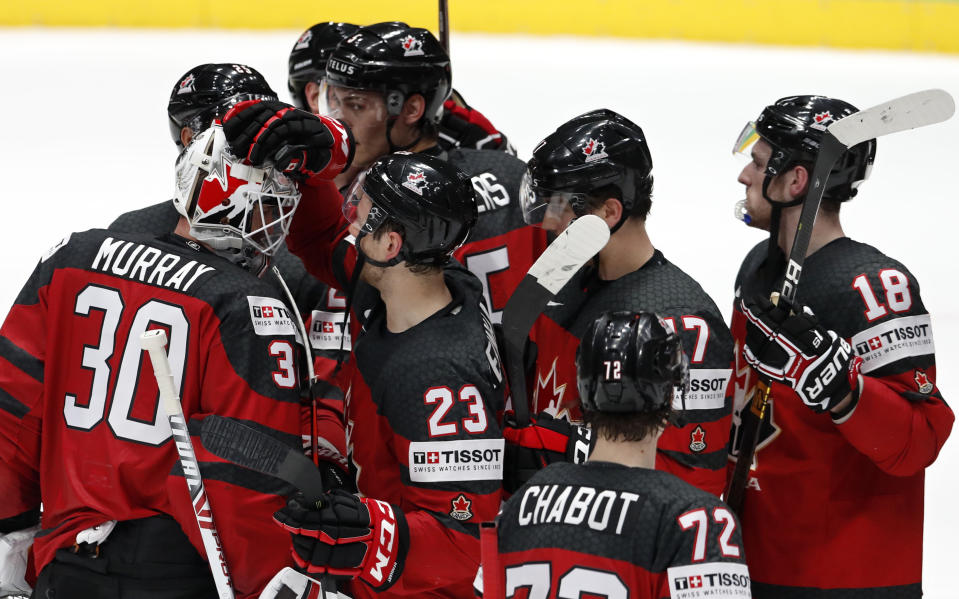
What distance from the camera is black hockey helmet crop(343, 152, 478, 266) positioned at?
2.42m

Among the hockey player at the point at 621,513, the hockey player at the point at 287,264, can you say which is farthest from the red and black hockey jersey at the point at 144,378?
the hockey player at the point at 287,264

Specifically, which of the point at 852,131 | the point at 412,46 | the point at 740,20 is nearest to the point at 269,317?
the point at 852,131

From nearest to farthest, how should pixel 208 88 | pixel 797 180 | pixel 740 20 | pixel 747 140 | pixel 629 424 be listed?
pixel 629 424 < pixel 797 180 < pixel 747 140 < pixel 208 88 < pixel 740 20

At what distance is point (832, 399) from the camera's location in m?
2.42

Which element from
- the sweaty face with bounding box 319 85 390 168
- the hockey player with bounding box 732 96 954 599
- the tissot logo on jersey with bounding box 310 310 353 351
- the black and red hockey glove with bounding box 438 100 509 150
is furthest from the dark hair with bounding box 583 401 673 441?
the black and red hockey glove with bounding box 438 100 509 150

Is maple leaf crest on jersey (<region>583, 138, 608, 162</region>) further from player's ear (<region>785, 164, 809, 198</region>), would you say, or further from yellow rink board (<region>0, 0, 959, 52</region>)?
yellow rink board (<region>0, 0, 959, 52</region>)

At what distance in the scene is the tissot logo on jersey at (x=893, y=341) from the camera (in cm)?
253

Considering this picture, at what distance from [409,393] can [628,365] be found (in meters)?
0.60

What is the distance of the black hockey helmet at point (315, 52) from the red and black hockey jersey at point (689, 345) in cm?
163

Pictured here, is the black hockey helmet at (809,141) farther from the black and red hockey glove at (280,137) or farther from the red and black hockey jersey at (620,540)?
the red and black hockey jersey at (620,540)

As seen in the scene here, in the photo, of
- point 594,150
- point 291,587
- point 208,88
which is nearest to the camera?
point 291,587

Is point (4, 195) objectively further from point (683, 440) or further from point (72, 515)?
point (683, 440)

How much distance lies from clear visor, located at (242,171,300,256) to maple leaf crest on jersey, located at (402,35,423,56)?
37.8 inches

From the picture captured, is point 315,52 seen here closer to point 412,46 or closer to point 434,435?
point 412,46
